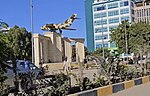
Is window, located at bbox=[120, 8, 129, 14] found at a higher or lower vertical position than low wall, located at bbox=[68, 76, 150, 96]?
higher

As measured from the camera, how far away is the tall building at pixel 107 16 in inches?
4560

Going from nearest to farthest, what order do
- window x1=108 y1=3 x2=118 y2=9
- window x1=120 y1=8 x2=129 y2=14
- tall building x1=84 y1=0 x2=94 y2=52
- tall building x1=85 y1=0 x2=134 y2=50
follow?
window x1=120 y1=8 x2=129 y2=14 → tall building x1=85 y1=0 x2=134 y2=50 → window x1=108 y1=3 x2=118 y2=9 → tall building x1=84 y1=0 x2=94 y2=52

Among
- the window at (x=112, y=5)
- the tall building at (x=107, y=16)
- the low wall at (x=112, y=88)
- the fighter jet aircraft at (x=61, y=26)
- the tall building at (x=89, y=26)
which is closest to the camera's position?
the low wall at (x=112, y=88)

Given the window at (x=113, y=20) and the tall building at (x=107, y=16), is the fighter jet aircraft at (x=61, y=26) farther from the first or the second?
the window at (x=113, y=20)

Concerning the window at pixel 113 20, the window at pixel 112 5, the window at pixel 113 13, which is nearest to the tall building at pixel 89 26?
the window at pixel 112 5

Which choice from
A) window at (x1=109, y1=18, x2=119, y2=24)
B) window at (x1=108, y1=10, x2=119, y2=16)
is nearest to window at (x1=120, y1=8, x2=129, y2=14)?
window at (x1=108, y1=10, x2=119, y2=16)

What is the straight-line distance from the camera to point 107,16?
397ft

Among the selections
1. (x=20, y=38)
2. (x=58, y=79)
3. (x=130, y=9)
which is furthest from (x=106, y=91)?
(x=130, y=9)

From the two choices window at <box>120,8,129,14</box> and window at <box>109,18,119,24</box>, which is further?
window at <box>109,18,119,24</box>

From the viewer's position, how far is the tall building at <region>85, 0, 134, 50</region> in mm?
115812

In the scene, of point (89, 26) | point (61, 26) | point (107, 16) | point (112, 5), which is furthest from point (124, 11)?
point (61, 26)

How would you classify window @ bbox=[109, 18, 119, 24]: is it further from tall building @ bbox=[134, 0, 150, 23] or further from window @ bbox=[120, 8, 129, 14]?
tall building @ bbox=[134, 0, 150, 23]

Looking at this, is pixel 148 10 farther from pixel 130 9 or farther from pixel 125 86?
pixel 125 86

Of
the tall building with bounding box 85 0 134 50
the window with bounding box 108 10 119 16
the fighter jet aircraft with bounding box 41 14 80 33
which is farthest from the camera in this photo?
the window with bounding box 108 10 119 16
